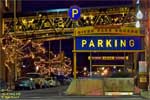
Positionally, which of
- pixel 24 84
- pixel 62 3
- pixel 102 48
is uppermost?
pixel 62 3

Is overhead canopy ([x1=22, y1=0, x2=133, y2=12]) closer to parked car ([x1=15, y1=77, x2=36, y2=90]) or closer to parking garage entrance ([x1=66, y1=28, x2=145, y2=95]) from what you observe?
parked car ([x1=15, y1=77, x2=36, y2=90])

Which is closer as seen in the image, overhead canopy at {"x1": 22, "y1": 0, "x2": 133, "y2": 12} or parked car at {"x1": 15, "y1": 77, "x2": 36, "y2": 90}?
parked car at {"x1": 15, "y1": 77, "x2": 36, "y2": 90}

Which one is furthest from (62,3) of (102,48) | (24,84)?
(102,48)

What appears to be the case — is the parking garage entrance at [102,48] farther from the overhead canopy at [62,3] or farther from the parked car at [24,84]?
the overhead canopy at [62,3]

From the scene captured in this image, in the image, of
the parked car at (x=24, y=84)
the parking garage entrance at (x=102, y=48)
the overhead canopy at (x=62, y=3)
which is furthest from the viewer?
the overhead canopy at (x=62, y=3)

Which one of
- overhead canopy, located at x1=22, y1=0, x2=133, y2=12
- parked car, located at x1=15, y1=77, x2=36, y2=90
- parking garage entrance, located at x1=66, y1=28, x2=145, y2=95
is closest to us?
parking garage entrance, located at x1=66, y1=28, x2=145, y2=95

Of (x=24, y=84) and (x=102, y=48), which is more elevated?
(x=102, y=48)

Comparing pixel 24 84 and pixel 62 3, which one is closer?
pixel 24 84

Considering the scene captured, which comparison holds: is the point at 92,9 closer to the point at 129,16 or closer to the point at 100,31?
the point at 129,16

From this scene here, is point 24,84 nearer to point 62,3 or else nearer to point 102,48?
point 102,48

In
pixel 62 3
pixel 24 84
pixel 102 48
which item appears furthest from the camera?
pixel 62 3

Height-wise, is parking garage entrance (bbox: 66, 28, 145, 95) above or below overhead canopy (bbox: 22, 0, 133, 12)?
below

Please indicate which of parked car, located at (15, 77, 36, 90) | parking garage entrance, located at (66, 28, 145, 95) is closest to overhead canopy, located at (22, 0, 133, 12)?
parked car, located at (15, 77, 36, 90)

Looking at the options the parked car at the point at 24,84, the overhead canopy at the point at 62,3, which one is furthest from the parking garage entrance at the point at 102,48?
the overhead canopy at the point at 62,3
